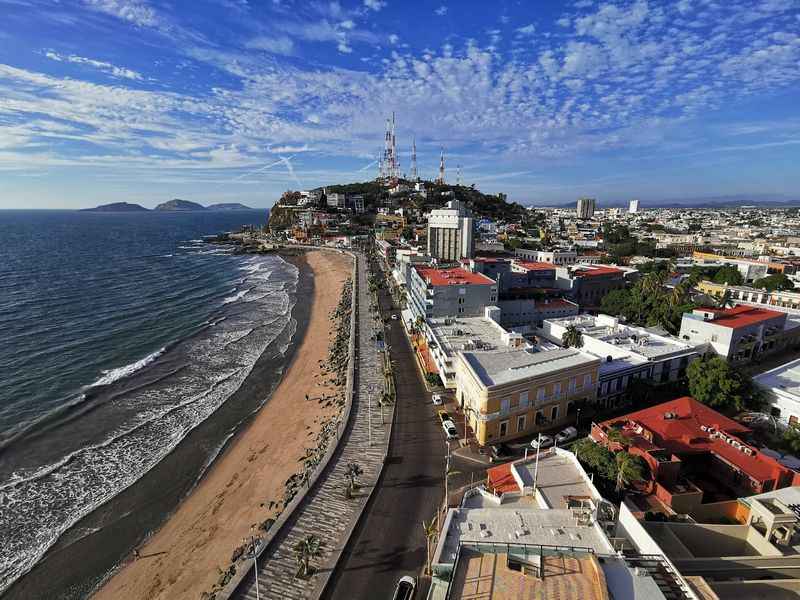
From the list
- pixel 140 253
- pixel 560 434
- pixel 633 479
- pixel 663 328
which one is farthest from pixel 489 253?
pixel 140 253

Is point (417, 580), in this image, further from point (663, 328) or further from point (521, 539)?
point (663, 328)

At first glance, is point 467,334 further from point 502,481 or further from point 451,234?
point 451,234

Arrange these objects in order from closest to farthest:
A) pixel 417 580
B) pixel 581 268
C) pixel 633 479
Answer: pixel 417 580 < pixel 633 479 < pixel 581 268

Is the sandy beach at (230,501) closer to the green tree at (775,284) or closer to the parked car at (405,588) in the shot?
the parked car at (405,588)

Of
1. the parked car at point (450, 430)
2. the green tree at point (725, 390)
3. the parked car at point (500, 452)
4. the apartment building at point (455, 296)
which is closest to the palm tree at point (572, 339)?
the green tree at point (725, 390)

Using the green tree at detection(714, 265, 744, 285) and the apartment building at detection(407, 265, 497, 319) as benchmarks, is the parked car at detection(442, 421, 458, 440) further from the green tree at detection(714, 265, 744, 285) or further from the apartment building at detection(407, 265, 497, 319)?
the green tree at detection(714, 265, 744, 285)

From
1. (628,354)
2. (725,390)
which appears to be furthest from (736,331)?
(628,354)

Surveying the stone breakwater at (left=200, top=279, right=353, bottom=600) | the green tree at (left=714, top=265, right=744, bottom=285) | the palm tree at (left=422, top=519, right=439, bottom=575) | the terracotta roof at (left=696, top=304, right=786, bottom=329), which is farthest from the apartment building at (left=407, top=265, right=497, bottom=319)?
the green tree at (left=714, top=265, right=744, bottom=285)
